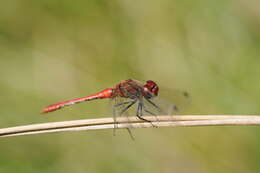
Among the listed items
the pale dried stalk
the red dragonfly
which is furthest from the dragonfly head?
the pale dried stalk

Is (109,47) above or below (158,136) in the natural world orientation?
above

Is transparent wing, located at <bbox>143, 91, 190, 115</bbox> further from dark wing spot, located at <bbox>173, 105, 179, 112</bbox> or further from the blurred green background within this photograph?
the blurred green background

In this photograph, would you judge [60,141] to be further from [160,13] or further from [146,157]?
[160,13]

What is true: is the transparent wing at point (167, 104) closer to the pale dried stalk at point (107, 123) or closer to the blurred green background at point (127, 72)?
the pale dried stalk at point (107, 123)

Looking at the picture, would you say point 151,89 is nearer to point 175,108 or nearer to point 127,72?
Answer: point 175,108

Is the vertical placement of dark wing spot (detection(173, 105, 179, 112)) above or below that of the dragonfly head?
below

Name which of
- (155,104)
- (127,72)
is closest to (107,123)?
(155,104)

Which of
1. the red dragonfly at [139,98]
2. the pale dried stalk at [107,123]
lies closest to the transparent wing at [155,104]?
the red dragonfly at [139,98]

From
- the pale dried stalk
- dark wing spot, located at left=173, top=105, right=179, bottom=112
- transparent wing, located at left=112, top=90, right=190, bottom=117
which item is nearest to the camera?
the pale dried stalk

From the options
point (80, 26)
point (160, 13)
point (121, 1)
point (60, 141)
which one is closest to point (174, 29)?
point (160, 13)
